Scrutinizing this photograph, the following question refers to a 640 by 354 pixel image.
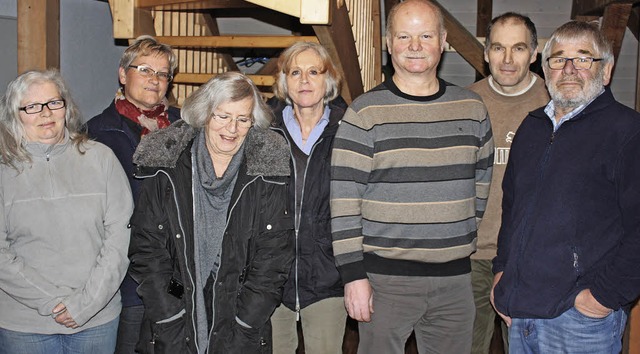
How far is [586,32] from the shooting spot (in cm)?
219

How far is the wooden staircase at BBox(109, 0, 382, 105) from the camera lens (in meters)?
3.31

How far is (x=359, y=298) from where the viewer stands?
2.34 metres

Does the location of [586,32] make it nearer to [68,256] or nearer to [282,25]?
[68,256]

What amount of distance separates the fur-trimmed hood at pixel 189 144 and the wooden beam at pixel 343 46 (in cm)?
106

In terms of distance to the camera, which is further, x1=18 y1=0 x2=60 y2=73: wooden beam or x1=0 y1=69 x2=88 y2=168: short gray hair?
x1=18 y1=0 x2=60 y2=73: wooden beam

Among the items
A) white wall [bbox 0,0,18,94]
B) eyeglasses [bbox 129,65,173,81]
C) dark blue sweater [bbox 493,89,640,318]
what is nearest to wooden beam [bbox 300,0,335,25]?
eyeglasses [bbox 129,65,173,81]

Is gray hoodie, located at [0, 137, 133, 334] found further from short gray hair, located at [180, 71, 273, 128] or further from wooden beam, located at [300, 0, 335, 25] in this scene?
wooden beam, located at [300, 0, 335, 25]

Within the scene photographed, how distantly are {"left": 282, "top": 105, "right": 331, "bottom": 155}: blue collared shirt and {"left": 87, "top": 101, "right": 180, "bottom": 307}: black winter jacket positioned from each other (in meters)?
0.60

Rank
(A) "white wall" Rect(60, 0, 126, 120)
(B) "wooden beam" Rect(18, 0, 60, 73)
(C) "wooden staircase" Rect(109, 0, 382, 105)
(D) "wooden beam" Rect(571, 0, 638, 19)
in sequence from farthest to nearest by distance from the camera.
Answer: (A) "white wall" Rect(60, 0, 126, 120) → (D) "wooden beam" Rect(571, 0, 638, 19) → (B) "wooden beam" Rect(18, 0, 60, 73) → (C) "wooden staircase" Rect(109, 0, 382, 105)

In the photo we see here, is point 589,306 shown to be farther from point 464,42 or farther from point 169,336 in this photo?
point 464,42

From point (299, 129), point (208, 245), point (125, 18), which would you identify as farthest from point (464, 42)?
point (208, 245)

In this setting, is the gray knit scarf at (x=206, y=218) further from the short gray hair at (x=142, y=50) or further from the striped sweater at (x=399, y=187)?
the short gray hair at (x=142, y=50)

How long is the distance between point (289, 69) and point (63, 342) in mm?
1306

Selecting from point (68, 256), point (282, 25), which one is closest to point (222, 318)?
point (68, 256)
